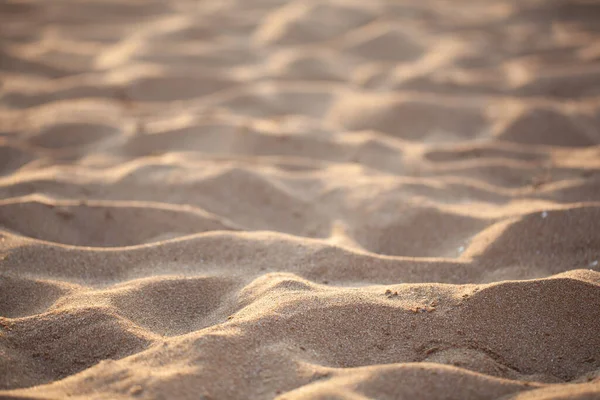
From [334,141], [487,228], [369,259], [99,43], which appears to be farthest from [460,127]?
[99,43]

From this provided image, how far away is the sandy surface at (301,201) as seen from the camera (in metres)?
1.14

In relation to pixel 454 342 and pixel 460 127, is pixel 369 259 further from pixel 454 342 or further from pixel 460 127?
pixel 460 127

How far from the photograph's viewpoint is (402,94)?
255 centimetres

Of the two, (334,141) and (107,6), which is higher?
(107,6)

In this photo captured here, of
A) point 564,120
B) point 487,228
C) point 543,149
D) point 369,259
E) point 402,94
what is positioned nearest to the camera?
point 369,259

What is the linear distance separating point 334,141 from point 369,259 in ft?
2.76

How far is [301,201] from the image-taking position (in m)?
1.85

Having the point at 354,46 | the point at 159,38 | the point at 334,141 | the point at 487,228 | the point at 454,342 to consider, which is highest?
the point at 159,38

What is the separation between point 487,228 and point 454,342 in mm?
582

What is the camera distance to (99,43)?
10.1ft

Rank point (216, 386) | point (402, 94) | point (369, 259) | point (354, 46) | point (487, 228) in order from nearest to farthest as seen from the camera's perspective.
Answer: point (216, 386)
point (369, 259)
point (487, 228)
point (402, 94)
point (354, 46)

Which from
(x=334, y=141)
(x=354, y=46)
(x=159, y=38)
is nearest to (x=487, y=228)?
(x=334, y=141)

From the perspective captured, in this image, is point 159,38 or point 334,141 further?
point 159,38

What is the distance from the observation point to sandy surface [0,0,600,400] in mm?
1140
